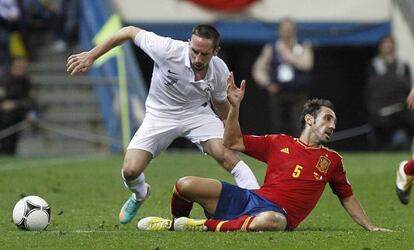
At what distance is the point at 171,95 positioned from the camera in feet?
42.6

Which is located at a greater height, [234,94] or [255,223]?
[234,94]

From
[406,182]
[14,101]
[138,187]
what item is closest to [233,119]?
[138,187]

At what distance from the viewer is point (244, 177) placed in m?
12.6

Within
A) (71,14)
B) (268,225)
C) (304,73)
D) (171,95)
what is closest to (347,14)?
(304,73)

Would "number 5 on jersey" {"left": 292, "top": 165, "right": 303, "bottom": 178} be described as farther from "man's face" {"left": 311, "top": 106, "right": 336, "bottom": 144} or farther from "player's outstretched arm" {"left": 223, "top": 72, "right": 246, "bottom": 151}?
"player's outstretched arm" {"left": 223, "top": 72, "right": 246, "bottom": 151}

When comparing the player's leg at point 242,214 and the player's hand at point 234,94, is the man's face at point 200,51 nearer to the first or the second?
the player's hand at point 234,94

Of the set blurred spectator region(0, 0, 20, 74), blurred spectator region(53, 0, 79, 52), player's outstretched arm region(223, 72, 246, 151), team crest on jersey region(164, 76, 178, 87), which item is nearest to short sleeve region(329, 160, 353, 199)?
player's outstretched arm region(223, 72, 246, 151)

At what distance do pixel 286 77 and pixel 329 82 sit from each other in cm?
509

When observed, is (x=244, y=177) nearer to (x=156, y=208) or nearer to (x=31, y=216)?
(x=31, y=216)

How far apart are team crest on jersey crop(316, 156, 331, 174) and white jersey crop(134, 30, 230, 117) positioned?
66.7 inches

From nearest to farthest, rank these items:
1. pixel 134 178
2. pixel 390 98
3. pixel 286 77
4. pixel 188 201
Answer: pixel 188 201
pixel 134 178
pixel 286 77
pixel 390 98

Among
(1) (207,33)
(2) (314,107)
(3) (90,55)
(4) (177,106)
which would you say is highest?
(1) (207,33)

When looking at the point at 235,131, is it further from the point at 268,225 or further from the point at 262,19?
the point at 262,19

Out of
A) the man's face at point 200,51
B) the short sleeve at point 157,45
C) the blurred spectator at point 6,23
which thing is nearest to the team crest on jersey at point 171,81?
the short sleeve at point 157,45
